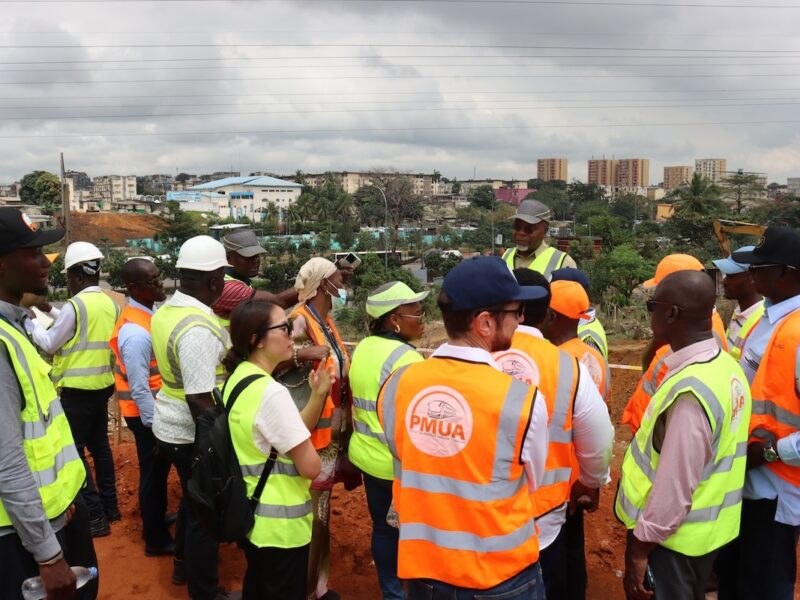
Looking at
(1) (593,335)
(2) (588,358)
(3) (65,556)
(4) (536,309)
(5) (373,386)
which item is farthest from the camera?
(1) (593,335)

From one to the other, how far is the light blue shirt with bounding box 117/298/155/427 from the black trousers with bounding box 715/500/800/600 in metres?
3.57

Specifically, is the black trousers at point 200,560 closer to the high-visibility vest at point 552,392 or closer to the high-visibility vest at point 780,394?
the high-visibility vest at point 552,392

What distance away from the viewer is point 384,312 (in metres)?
3.55

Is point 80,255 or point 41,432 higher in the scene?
point 80,255

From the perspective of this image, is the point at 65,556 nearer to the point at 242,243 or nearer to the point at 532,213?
the point at 242,243

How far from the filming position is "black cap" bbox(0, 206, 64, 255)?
246 cm

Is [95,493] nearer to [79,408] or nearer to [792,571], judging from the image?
[79,408]

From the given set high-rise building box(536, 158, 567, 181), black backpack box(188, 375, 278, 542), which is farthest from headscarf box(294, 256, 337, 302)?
high-rise building box(536, 158, 567, 181)

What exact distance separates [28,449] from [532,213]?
3.65 metres

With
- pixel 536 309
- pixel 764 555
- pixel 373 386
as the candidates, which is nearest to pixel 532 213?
pixel 536 309

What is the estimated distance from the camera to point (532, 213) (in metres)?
4.88

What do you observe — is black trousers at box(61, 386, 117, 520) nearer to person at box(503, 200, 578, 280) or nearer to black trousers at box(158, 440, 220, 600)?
black trousers at box(158, 440, 220, 600)

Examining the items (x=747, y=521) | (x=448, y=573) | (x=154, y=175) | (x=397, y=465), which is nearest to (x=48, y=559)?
(x=397, y=465)

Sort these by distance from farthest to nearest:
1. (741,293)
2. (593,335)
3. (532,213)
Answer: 1. (532,213)
2. (741,293)
3. (593,335)
